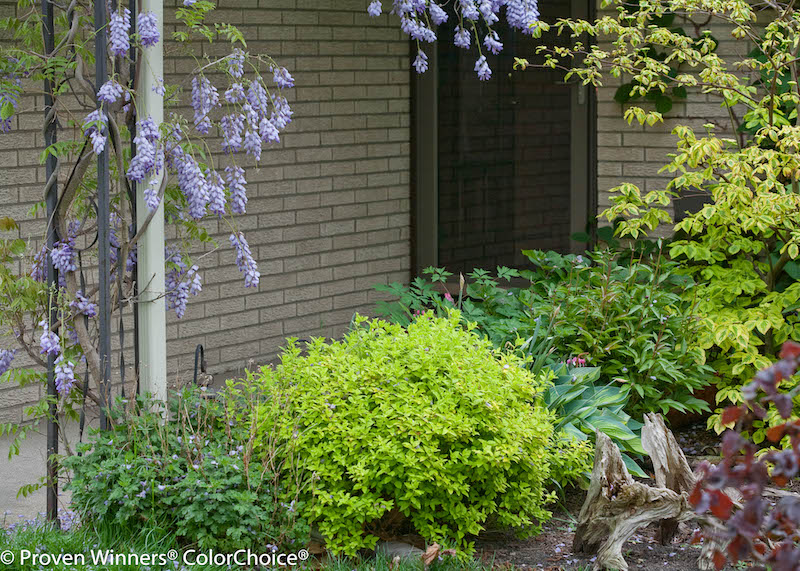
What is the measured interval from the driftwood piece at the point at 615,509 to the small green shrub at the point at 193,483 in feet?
3.34

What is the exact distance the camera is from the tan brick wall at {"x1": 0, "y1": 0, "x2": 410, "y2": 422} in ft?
21.5

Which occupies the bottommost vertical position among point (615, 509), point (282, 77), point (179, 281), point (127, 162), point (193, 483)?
point (615, 509)

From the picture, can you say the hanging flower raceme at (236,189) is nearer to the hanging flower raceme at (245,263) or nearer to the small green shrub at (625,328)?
the hanging flower raceme at (245,263)

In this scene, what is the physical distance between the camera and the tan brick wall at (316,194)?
21.5ft

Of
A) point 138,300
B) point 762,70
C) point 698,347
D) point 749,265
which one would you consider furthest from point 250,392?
point 762,70

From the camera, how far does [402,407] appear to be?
11.5 ft

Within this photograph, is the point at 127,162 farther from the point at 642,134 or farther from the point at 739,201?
the point at 642,134

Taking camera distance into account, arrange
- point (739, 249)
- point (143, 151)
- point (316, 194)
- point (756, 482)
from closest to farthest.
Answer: point (756, 482) < point (143, 151) < point (739, 249) < point (316, 194)

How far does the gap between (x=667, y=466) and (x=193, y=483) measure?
1.77 m

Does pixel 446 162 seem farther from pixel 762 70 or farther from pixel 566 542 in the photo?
pixel 566 542

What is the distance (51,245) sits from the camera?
3.69 meters

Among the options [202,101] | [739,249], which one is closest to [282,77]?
[202,101]

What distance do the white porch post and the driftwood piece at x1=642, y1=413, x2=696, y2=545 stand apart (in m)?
1.91

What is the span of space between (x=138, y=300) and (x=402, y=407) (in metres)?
1.10
